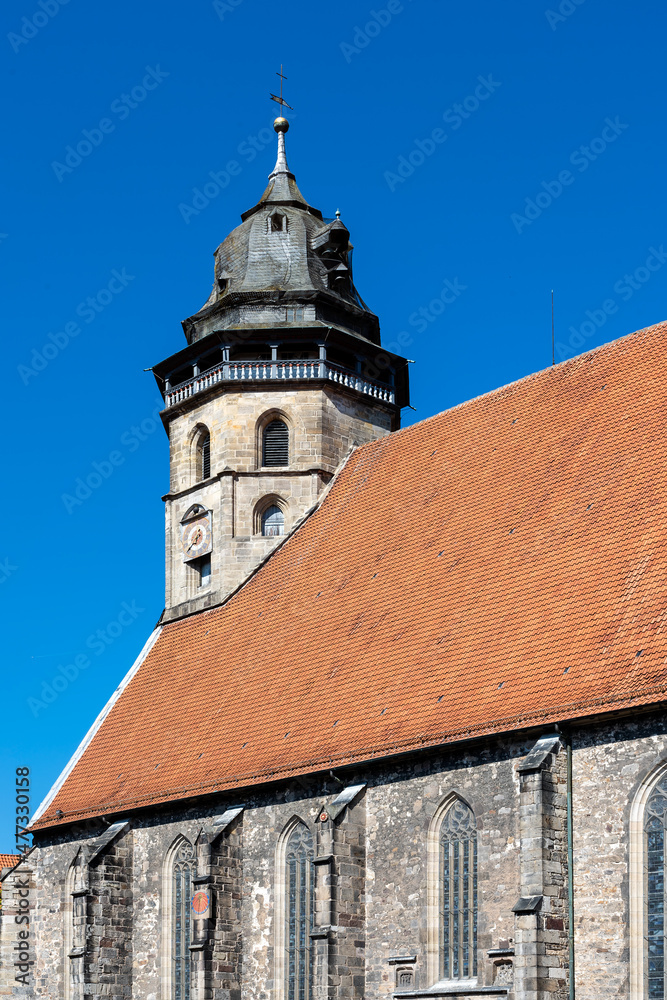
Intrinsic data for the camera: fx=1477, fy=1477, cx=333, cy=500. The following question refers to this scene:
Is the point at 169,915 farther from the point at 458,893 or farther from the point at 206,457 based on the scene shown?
the point at 206,457

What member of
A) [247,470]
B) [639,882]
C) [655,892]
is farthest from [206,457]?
[655,892]

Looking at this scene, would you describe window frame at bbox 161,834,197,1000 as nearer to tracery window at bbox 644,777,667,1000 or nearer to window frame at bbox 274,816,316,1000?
window frame at bbox 274,816,316,1000

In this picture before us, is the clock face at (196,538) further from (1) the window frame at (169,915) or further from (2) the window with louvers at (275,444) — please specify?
(1) the window frame at (169,915)

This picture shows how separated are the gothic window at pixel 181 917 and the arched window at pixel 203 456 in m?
9.76

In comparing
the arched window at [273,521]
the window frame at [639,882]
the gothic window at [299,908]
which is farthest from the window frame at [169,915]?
the window frame at [639,882]

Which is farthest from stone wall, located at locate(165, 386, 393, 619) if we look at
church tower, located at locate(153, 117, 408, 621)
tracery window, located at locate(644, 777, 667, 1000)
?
tracery window, located at locate(644, 777, 667, 1000)

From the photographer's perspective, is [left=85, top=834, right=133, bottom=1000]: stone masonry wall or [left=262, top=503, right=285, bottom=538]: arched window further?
[left=262, top=503, right=285, bottom=538]: arched window

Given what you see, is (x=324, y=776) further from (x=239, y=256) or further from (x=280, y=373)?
(x=239, y=256)

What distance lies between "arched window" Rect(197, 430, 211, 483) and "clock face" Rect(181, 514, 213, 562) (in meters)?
1.11

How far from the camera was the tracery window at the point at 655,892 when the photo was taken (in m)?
17.4

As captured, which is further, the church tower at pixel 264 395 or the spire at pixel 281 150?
the spire at pixel 281 150

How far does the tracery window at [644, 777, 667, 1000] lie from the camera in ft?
57.0

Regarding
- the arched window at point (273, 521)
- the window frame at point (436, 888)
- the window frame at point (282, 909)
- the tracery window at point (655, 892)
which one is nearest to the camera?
the tracery window at point (655, 892)

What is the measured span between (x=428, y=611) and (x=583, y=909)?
6437mm
